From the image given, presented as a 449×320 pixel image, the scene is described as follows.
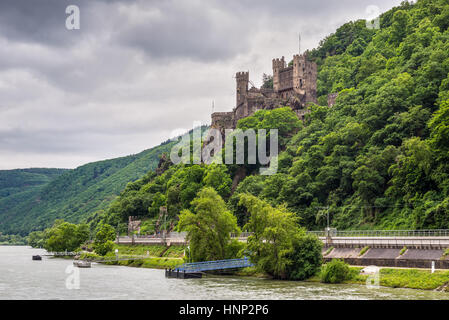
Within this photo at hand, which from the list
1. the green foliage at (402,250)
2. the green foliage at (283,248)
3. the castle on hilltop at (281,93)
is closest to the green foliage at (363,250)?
the green foliage at (283,248)

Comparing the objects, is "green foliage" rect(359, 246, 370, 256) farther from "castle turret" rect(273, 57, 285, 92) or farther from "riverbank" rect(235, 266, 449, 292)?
"castle turret" rect(273, 57, 285, 92)

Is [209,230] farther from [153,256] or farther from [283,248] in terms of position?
[153,256]

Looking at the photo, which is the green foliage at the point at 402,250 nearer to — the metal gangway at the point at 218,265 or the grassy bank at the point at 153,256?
the metal gangway at the point at 218,265

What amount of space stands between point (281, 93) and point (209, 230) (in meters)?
82.7

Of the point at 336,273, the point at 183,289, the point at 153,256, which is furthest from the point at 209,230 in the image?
the point at 153,256

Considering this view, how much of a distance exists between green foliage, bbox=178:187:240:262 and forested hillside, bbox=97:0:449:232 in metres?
10.8

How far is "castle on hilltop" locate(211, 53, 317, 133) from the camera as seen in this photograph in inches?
5291

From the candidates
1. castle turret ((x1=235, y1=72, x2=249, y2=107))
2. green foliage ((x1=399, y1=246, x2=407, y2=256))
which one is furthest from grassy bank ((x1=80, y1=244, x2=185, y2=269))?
castle turret ((x1=235, y1=72, x2=249, y2=107))

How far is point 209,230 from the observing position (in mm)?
64000

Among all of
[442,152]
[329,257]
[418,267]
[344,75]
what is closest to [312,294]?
[418,267]

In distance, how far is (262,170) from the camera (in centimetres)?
10825

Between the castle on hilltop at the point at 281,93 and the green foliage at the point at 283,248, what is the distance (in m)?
76.8

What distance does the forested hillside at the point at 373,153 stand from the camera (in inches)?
2530
